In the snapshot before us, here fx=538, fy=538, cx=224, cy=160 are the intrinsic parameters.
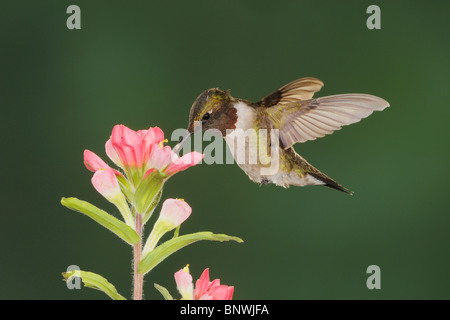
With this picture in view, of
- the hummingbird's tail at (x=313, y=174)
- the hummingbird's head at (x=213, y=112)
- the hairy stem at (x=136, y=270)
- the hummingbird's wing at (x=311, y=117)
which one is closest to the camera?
the hairy stem at (x=136, y=270)

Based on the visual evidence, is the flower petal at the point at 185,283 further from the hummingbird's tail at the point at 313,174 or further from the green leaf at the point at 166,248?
the hummingbird's tail at the point at 313,174

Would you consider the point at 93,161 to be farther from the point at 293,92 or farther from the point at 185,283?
the point at 293,92

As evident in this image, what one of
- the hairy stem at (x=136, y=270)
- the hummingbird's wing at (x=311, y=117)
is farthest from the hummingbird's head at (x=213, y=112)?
the hairy stem at (x=136, y=270)

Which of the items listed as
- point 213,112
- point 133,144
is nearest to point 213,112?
point 213,112

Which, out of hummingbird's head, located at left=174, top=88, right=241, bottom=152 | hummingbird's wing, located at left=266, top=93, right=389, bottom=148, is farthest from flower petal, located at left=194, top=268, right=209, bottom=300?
hummingbird's wing, located at left=266, top=93, right=389, bottom=148

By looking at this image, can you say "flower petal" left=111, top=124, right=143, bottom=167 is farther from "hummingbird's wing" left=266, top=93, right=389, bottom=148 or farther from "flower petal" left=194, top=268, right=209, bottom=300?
"hummingbird's wing" left=266, top=93, right=389, bottom=148
